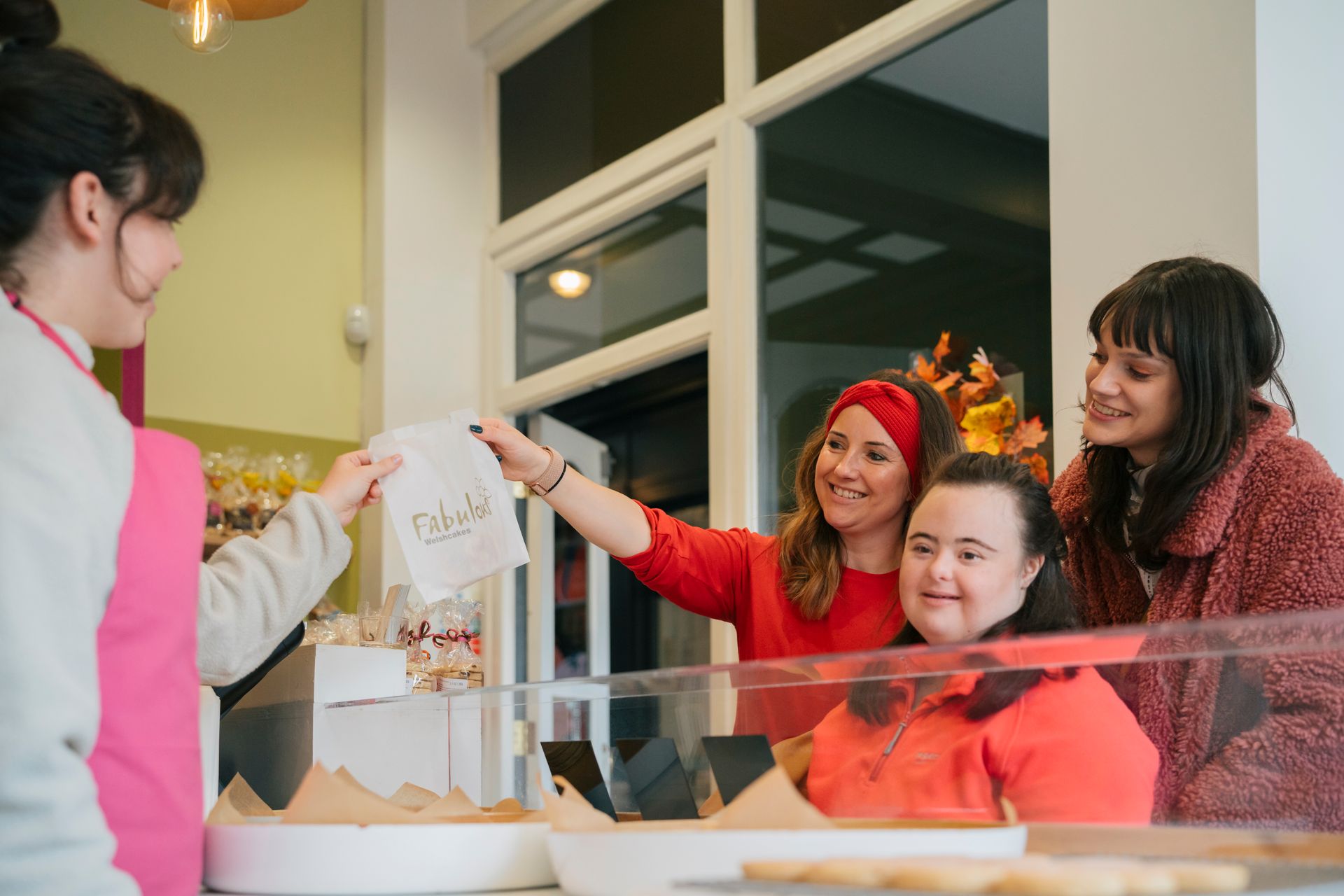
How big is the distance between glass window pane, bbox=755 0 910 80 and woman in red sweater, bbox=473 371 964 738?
167 centimetres

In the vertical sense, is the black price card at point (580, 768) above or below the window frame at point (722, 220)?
below

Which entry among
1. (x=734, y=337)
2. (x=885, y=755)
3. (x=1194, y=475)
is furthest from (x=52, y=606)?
(x=734, y=337)

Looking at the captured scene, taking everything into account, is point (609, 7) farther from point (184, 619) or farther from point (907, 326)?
point (184, 619)

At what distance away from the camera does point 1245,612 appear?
170 centimetres

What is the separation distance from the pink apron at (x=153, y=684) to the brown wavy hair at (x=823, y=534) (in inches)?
50.3

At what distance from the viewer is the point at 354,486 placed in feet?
4.85

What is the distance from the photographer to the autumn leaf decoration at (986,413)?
9.11 feet

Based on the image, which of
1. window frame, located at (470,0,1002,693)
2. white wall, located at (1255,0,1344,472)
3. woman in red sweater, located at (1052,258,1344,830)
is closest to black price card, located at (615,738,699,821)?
woman in red sweater, located at (1052,258,1344,830)

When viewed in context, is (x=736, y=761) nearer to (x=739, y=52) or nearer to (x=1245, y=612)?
(x=1245, y=612)

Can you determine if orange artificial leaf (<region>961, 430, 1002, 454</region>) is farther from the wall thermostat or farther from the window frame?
the wall thermostat

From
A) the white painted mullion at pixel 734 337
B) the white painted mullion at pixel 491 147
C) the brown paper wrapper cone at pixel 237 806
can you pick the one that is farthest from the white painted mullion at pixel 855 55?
the brown paper wrapper cone at pixel 237 806

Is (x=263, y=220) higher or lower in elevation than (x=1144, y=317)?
higher

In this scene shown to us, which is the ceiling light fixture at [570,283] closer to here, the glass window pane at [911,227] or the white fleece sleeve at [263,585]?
the glass window pane at [911,227]

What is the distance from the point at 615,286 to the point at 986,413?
171 centimetres
